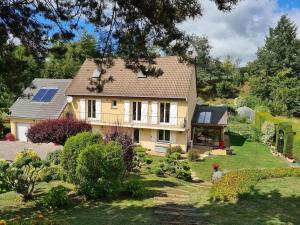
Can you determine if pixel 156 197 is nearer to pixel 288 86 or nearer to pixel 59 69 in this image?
pixel 59 69

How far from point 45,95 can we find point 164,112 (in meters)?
11.7

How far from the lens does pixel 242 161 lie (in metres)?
24.3

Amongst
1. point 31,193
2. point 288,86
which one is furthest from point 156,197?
point 288,86

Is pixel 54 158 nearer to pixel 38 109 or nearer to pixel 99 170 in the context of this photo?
pixel 99 170

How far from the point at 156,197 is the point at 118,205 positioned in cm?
168

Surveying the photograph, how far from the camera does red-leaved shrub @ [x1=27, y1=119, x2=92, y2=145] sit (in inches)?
934

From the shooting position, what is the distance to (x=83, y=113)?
100ft

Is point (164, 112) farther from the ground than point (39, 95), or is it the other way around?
point (39, 95)

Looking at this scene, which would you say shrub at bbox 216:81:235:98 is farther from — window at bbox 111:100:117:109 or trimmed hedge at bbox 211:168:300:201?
trimmed hedge at bbox 211:168:300:201

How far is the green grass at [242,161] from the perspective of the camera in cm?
2236

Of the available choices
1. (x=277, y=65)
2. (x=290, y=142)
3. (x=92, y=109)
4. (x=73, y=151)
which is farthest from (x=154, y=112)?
(x=277, y=65)

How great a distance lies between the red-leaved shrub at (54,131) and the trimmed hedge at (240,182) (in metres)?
12.2

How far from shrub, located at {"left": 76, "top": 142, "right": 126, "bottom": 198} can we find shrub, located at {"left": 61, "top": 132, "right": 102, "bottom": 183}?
1.76 ft

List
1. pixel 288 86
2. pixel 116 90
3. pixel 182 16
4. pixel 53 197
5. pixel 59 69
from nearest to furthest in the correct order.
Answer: pixel 182 16, pixel 53 197, pixel 116 90, pixel 59 69, pixel 288 86
